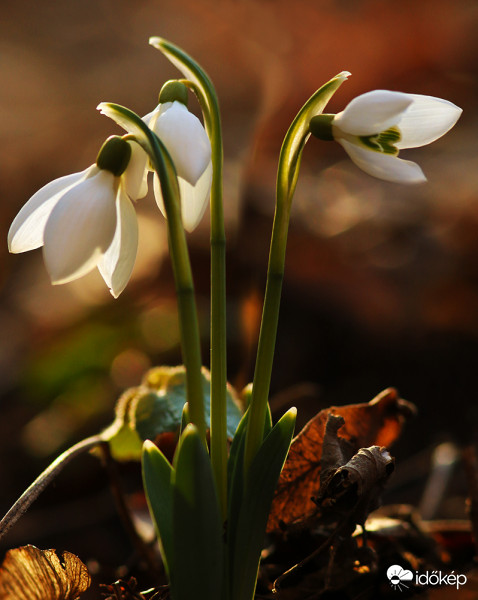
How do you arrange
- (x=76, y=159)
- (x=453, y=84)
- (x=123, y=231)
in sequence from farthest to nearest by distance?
(x=76, y=159)
(x=453, y=84)
(x=123, y=231)

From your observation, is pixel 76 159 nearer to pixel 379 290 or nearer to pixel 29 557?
pixel 379 290

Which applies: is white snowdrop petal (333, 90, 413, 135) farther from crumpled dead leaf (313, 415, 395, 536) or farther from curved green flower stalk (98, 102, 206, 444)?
crumpled dead leaf (313, 415, 395, 536)

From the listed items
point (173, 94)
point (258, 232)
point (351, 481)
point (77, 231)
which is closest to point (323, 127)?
point (173, 94)

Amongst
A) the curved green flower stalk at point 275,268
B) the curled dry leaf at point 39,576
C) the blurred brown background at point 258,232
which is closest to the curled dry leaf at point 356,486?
the curved green flower stalk at point 275,268

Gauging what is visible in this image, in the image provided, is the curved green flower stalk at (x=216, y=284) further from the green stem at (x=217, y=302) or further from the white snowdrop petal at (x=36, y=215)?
the white snowdrop petal at (x=36, y=215)

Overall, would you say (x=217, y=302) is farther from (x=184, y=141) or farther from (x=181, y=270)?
(x=184, y=141)

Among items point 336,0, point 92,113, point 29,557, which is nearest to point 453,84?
point 336,0
